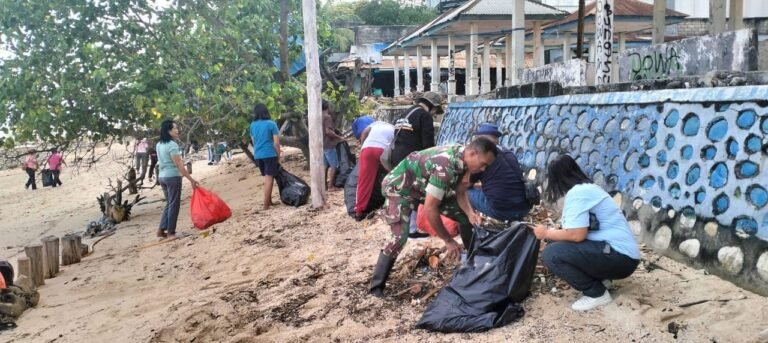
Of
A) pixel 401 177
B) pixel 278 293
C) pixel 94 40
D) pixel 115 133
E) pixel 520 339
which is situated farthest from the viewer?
pixel 115 133

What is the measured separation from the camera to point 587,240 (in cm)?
348

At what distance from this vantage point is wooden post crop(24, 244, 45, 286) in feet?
21.5

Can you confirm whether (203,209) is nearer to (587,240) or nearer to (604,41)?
(587,240)

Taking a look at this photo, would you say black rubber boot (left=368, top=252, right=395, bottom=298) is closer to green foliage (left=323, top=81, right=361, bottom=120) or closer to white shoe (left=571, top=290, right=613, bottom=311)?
white shoe (left=571, top=290, right=613, bottom=311)

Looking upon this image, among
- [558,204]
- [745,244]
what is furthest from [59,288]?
[745,244]

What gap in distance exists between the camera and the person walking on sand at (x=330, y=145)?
29.1ft

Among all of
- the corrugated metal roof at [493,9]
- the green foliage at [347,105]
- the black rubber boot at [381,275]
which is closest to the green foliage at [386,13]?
the corrugated metal roof at [493,9]

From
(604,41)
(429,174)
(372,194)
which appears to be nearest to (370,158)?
(372,194)

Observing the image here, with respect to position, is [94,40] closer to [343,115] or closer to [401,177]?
[343,115]

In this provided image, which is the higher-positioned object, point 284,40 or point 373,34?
point 373,34

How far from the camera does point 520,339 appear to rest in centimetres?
337

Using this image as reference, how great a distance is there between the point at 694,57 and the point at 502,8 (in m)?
7.41

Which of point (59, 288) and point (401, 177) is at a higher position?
point (401, 177)

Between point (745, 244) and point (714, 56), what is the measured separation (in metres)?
3.58
